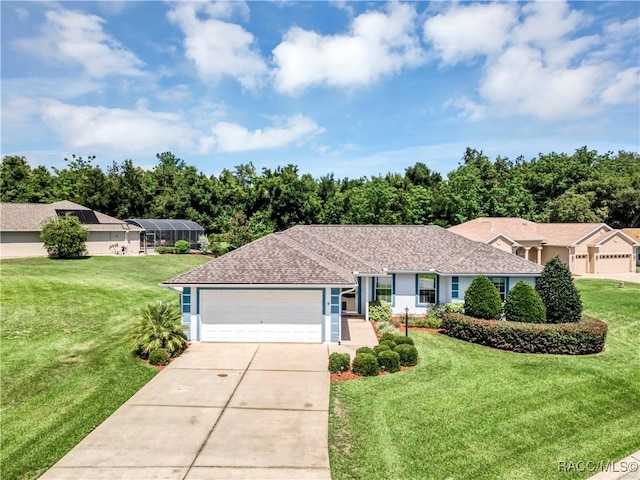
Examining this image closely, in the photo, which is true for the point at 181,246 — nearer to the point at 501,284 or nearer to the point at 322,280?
the point at 322,280

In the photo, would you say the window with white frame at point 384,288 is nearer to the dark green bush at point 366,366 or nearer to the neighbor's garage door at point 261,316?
the neighbor's garage door at point 261,316

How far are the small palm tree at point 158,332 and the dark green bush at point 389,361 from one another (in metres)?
7.44

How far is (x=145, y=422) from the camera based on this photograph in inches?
395

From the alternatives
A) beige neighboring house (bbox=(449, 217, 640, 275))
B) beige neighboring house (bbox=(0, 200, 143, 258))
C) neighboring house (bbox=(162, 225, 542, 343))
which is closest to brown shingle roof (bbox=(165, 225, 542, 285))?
neighboring house (bbox=(162, 225, 542, 343))

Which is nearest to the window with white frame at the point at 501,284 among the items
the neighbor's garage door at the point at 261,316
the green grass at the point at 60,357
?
the neighbor's garage door at the point at 261,316

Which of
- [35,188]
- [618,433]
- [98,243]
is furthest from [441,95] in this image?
[35,188]

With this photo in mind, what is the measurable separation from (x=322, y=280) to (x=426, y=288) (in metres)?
7.51

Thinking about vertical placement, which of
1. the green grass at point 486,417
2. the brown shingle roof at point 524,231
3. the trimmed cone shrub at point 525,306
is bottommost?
the green grass at point 486,417

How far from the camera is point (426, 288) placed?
71.4ft

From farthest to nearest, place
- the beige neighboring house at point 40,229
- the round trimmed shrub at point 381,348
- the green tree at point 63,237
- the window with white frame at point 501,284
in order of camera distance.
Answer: the beige neighboring house at point 40,229 → the green tree at point 63,237 → the window with white frame at point 501,284 → the round trimmed shrub at point 381,348

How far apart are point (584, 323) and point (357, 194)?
37.9 meters

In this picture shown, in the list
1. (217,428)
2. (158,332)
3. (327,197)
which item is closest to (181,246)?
(327,197)

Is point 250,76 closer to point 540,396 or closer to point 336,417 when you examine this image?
point 336,417

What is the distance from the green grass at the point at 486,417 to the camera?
838 cm
